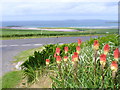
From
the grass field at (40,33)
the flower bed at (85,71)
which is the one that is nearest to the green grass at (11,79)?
the flower bed at (85,71)

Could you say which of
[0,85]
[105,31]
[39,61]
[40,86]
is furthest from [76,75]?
[105,31]

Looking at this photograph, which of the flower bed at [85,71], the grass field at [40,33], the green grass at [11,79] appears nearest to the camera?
the flower bed at [85,71]

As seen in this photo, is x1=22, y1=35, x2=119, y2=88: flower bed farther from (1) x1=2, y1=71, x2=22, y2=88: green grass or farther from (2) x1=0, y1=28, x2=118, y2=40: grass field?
(2) x1=0, y1=28, x2=118, y2=40: grass field

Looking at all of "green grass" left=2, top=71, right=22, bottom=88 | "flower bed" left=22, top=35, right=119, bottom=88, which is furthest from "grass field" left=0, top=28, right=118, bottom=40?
"flower bed" left=22, top=35, right=119, bottom=88

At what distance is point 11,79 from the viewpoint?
4770mm

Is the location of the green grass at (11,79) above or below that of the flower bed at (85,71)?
below

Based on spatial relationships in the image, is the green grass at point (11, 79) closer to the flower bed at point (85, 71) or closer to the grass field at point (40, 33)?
the flower bed at point (85, 71)

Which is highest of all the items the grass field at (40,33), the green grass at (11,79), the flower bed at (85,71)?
the grass field at (40,33)

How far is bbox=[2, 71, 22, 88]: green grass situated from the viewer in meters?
4.49

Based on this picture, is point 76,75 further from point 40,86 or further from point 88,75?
point 40,86

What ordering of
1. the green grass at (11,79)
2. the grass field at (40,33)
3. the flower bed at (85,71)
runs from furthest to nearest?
the grass field at (40,33) < the green grass at (11,79) < the flower bed at (85,71)

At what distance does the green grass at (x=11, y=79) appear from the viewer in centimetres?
449

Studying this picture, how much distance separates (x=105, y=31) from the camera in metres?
7.83

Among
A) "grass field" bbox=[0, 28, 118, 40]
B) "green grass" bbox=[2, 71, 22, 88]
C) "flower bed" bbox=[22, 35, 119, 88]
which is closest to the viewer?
"flower bed" bbox=[22, 35, 119, 88]
